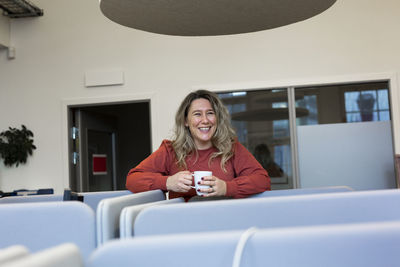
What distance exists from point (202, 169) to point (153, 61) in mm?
3303

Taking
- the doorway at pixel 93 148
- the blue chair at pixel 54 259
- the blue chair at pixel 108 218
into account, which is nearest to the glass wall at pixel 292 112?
the doorway at pixel 93 148

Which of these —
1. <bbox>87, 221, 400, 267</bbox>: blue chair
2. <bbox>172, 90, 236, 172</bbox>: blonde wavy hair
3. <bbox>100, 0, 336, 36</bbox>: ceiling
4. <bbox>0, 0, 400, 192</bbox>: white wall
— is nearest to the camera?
<bbox>87, 221, 400, 267</bbox>: blue chair

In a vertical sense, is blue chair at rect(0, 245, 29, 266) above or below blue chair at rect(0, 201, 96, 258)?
above

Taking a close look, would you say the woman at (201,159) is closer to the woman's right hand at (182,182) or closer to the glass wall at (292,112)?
the woman's right hand at (182,182)

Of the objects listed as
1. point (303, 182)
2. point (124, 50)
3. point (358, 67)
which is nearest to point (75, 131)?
point (124, 50)

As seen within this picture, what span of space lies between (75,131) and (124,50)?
1.17 metres

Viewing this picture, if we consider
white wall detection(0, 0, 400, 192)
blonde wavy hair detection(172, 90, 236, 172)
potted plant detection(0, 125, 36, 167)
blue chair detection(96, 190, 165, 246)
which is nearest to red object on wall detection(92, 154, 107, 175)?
white wall detection(0, 0, 400, 192)

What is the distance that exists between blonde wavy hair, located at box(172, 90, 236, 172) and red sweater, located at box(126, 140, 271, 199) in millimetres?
28

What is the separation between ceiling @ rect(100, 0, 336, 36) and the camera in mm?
1555

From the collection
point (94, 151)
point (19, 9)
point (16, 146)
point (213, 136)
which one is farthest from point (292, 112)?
point (19, 9)

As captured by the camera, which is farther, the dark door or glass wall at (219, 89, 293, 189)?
the dark door

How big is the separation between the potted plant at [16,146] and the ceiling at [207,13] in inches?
154

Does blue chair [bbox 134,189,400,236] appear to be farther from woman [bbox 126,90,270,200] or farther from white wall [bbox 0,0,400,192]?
white wall [bbox 0,0,400,192]

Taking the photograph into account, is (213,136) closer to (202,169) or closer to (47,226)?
(202,169)
